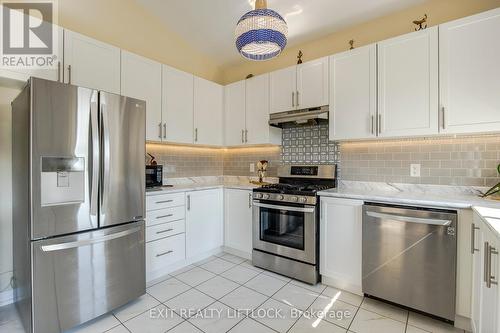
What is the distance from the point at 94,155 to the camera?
176 centimetres

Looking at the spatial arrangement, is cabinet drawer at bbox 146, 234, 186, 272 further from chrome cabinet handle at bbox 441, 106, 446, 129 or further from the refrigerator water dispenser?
chrome cabinet handle at bbox 441, 106, 446, 129

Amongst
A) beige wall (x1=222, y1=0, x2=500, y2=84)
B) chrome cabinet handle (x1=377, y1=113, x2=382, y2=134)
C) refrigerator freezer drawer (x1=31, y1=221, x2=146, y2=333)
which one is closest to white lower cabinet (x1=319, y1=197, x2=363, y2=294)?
chrome cabinet handle (x1=377, y1=113, x2=382, y2=134)

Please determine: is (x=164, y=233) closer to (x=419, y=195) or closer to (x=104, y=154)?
(x=104, y=154)

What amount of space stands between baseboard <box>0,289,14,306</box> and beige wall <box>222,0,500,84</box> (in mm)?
3707

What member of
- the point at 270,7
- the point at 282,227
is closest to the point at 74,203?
the point at 282,227

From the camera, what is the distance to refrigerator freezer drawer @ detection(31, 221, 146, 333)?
1.55 m

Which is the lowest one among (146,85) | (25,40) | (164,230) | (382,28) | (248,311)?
(248,311)

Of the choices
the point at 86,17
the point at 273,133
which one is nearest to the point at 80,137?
the point at 86,17

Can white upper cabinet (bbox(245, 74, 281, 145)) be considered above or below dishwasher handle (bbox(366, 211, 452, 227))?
above

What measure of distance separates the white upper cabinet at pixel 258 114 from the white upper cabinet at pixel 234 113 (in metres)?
0.09

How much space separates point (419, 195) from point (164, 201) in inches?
96.4

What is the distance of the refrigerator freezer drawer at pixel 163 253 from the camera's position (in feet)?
7.91

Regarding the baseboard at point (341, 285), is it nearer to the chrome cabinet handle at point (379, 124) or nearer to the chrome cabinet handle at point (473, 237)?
the chrome cabinet handle at point (473, 237)

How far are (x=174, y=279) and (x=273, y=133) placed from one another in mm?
2082
